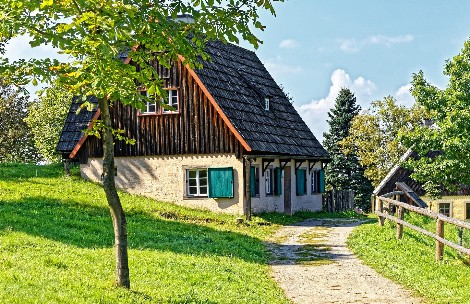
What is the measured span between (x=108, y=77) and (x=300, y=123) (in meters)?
27.4

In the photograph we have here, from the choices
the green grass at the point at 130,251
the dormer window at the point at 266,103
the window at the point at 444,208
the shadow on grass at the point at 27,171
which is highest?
the dormer window at the point at 266,103

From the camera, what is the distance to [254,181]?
27.9m

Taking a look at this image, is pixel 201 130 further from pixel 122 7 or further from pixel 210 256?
pixel 122 7

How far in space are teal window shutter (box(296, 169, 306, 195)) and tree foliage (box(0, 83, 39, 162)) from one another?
3364 cm

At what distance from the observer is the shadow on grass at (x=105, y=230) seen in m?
16.8

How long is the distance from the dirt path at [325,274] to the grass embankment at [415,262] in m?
0.34

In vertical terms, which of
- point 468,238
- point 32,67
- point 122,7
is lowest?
point 468,238

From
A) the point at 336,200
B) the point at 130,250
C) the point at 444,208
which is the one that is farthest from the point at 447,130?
the point at 336,200

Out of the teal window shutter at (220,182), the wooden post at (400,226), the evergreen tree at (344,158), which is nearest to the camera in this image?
the wooden post at (400,226)

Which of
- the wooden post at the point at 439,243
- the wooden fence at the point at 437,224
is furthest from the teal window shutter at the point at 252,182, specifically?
the wooden post at the point at 439,243

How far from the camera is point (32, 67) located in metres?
8.92

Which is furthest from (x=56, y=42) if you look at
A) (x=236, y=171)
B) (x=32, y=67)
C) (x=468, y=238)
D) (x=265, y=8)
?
(x=236, y=171)

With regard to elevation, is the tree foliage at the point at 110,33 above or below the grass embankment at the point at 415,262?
above

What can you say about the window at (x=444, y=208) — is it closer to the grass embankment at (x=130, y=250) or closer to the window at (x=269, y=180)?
the grass embankment at (x=130, y=250)
